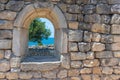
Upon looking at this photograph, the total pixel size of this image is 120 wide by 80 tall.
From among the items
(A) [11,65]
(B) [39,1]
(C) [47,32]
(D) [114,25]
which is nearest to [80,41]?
(D) [114,25]

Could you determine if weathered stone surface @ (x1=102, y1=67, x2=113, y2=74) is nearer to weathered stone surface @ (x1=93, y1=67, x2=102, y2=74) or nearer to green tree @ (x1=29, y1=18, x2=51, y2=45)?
weathered stone surface @ (x1=93, y1=67, x2=102, y2=74)

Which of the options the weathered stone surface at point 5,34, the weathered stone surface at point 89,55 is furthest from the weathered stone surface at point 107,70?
the weathered stone surface at point 5,34

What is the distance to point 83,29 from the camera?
13.5 ft

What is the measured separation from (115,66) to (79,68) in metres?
0.82

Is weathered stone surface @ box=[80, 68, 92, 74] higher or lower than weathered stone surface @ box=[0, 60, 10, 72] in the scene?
lower

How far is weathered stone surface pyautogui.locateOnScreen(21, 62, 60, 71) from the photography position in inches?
152

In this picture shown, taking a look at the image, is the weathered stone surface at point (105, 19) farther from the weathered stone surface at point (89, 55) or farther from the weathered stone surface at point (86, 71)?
the weathered stone surface at point (86, 71)

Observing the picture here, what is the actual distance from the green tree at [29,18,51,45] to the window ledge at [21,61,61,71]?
12.4 m

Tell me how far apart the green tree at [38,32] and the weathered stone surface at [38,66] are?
12431 mm

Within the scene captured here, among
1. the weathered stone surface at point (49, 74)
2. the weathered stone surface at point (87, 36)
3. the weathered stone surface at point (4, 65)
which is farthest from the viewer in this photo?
the weathered stone surface at point (87, 36)

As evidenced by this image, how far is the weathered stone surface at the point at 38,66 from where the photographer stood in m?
3.87

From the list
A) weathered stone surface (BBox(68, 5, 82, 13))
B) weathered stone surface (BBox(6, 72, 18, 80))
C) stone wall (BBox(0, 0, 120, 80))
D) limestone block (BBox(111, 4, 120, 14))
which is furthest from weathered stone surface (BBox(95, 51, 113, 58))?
weathered stone surface (BBox(6, 72, 18, 80))

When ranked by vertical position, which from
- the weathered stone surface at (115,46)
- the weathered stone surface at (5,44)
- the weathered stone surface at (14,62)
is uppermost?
the weathered stone surface at (5,44)

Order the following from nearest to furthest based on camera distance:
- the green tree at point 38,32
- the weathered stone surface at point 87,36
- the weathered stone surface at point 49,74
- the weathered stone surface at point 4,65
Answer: the weathered stone surface at point 4,65 < the weathered stone surface at point 49,74 < the weathered stone surface at point 87,36 < the green tree at point 38,32
